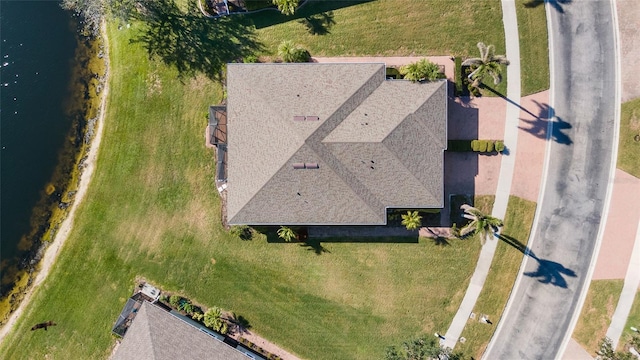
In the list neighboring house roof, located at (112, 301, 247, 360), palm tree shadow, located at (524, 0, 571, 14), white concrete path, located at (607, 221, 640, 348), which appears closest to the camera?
neighboring house roof, located at (112, 301, 247, 360)

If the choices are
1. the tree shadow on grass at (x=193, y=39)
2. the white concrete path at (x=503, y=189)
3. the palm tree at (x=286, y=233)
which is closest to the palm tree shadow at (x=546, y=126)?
the white concrete path at (x=503, y=189)

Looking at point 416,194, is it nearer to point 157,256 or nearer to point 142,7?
point 157,256

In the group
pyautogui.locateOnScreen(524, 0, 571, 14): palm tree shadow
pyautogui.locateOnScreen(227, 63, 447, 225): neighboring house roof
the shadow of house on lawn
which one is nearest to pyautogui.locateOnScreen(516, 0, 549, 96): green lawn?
pyautogui.locateOnScreen(524, 0, 571, 14): palm tree shadow

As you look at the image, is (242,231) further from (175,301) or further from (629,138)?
(629,138)

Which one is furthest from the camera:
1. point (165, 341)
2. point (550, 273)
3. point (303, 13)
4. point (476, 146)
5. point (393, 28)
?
Answer: point (303, 13)

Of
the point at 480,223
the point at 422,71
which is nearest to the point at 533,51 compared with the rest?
the point at 422,71

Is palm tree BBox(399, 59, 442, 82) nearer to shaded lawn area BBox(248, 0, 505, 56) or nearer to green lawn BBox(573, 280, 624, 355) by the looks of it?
shaded lawn area BBox(248, 0, 505, 56)
